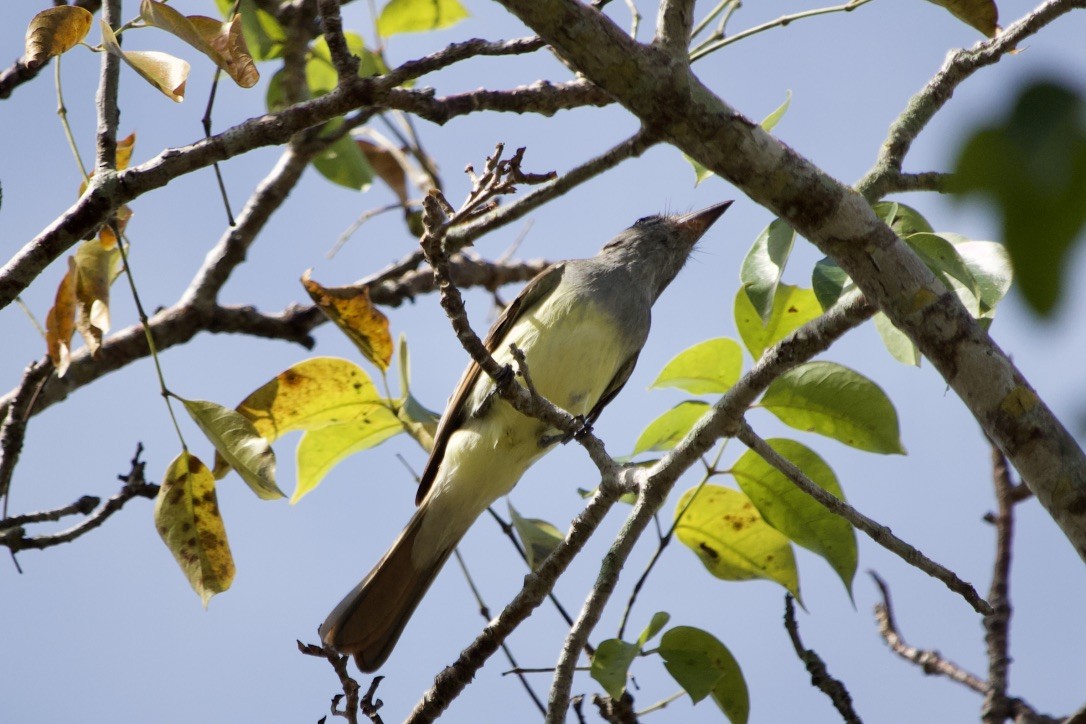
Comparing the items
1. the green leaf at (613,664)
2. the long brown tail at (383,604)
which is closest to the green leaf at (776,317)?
the green leaf at (613,664)

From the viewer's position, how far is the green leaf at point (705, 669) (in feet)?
9.03

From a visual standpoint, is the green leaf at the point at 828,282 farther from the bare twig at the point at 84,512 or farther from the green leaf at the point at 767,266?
the bare twig at the point at 84,512

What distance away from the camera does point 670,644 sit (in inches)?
113

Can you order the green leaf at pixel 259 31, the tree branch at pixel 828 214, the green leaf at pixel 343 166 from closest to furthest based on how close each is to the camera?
the tree branch at pixel 828 214 < the green leaf at pixel 259 31 < the green leaf at pixel 343 166

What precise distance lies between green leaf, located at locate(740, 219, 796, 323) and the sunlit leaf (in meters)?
0.85

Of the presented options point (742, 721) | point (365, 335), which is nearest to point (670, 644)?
point (742, 721)

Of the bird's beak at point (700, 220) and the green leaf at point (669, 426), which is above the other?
the bird's beak at point (700, 220)

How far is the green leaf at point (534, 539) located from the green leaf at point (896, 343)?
3.98 ft

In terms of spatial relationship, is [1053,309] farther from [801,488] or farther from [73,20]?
[73,20]

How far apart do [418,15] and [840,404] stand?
2.51 metres

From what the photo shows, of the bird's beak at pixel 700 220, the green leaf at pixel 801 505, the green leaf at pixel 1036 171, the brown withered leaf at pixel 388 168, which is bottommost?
the green leaf at pixel 1036 171

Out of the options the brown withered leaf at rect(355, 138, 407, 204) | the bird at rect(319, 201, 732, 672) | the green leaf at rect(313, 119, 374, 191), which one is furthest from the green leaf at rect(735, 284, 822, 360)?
the brown withered leaf at rect(355, 138, 407, 204)

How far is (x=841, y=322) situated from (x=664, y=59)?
80 cm

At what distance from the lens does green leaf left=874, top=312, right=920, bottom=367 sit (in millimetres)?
2593
